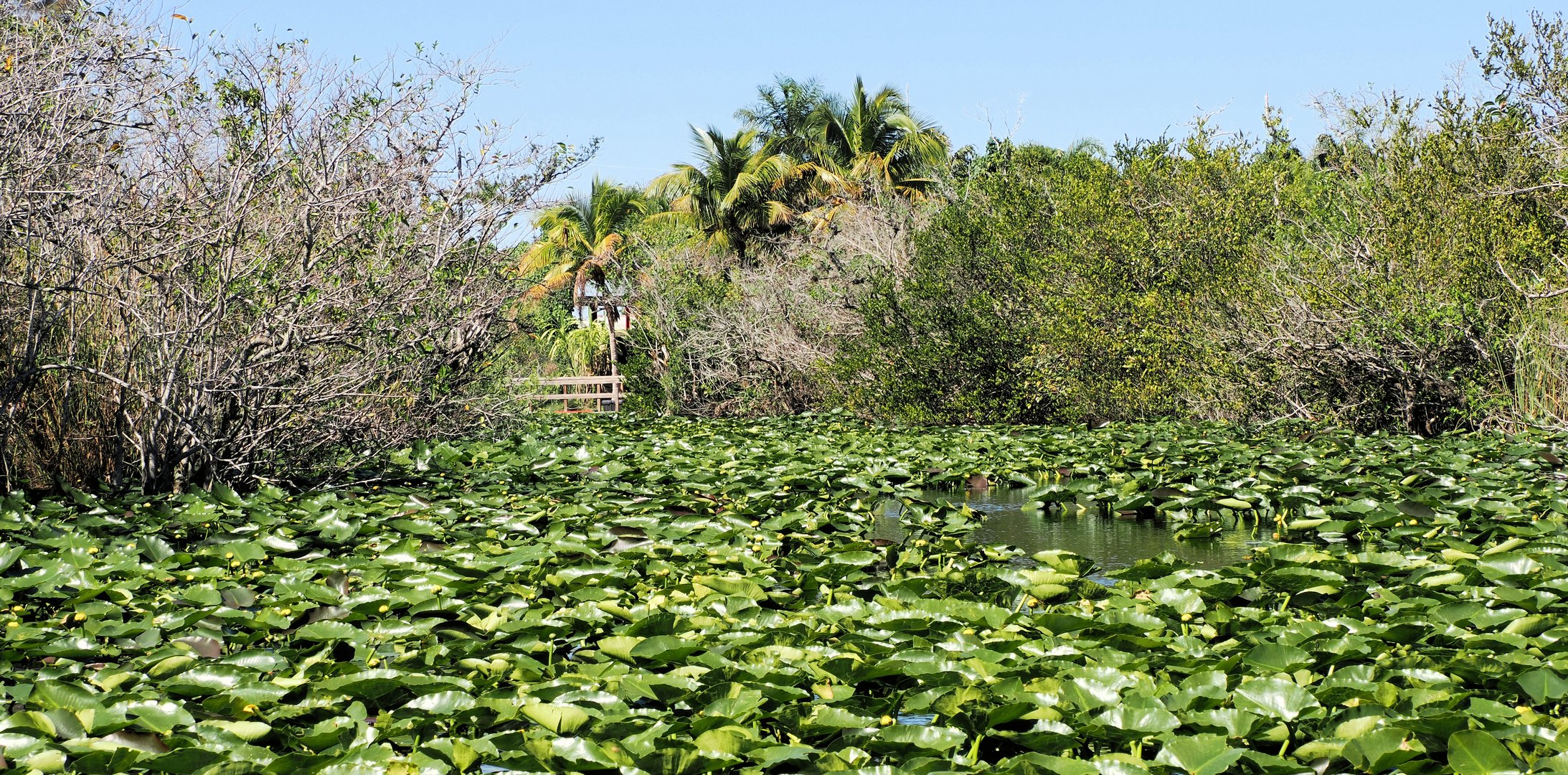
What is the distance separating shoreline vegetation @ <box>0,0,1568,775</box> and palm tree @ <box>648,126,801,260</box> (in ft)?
36.3

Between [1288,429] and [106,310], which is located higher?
[106,310]

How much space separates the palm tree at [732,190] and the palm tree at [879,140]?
115 cm

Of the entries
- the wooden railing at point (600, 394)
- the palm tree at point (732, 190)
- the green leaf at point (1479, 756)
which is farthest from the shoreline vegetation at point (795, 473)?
the palm tree at point (732, 190)

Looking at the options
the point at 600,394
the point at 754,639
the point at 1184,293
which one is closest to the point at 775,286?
the point at 600,394

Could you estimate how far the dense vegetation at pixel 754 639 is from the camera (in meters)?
2.75

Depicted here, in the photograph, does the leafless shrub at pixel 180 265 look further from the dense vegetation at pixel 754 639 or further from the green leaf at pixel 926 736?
the green leaf at pixel 926 736

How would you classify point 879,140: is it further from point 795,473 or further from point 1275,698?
point 1275,698

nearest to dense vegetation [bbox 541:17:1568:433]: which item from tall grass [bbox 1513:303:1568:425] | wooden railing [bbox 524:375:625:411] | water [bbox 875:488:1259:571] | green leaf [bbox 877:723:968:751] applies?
tall grass [bbox 1513:303:1568:425]

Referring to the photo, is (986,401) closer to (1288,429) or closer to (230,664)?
(1288,429)

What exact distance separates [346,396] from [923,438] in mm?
6050

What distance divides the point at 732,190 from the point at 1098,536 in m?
20.9

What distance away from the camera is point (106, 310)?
7.59 meters

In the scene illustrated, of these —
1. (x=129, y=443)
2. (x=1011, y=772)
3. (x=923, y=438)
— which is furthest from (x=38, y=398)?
(x=923, y=438)

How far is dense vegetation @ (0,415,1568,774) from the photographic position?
2754mm
